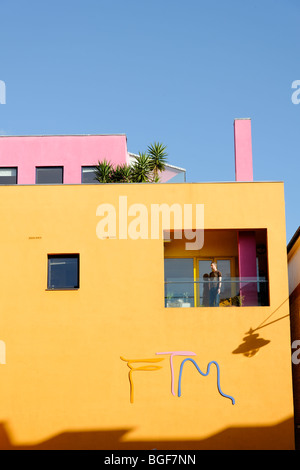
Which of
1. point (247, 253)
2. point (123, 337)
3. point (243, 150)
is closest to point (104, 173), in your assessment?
point (243, 150)

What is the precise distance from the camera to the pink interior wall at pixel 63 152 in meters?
30.0

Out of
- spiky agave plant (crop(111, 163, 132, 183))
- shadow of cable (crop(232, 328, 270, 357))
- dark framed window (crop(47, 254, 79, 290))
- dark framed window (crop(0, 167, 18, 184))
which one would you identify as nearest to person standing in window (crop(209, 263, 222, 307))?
shadow of cable (crop(232, 328, 270, 357))

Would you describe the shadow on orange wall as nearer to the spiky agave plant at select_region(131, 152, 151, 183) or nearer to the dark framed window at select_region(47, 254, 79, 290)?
the dark framed window at select_region(47, 254, 79, 290)

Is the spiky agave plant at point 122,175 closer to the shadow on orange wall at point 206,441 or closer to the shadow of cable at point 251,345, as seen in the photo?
the shadow of cable at point 251,345

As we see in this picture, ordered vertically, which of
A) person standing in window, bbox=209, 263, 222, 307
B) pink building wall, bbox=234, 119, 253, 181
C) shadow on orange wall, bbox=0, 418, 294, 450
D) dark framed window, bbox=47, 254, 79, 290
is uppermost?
pink building wall, bbox=234, 119, 253, 181

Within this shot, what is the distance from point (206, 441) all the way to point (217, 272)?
4.46m

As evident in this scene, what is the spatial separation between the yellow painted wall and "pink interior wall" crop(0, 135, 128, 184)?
328 inches

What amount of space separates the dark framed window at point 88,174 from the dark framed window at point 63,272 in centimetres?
857

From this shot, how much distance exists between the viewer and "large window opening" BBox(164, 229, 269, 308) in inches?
835

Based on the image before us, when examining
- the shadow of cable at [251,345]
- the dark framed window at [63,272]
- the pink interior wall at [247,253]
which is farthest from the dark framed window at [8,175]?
the shadow of cable at [251,345]

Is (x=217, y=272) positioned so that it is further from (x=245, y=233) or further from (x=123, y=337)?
(x=123, y=337)

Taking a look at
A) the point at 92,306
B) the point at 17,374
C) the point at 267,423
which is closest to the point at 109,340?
the point at 92,306
